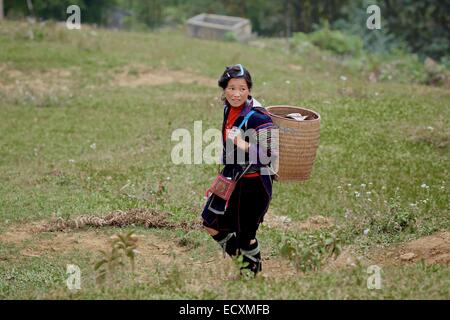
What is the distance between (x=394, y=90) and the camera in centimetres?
1523

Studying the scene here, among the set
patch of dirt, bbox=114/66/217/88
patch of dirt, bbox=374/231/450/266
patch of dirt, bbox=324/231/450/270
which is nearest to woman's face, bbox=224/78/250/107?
patch of dirt, bbox=324/231/450/270

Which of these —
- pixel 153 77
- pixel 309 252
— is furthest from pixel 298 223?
pixel 153 77

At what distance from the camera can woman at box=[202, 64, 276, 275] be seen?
604 centimetres

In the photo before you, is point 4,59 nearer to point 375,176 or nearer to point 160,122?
point 160,122

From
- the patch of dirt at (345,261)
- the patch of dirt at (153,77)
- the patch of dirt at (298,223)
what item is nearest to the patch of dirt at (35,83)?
the patch of dirt at (153,77)

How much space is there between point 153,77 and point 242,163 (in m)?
11.6

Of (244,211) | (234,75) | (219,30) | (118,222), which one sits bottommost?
(219,30)

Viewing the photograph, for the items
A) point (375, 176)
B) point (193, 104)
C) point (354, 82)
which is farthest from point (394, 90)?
point (375, 176)

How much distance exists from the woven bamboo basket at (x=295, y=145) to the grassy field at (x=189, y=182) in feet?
2.78

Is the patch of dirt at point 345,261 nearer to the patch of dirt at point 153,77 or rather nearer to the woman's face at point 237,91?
the woman's face at point 237,91

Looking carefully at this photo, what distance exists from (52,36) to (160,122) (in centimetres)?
778

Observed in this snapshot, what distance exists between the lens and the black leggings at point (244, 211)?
6160 mm

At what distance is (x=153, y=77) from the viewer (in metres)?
17.4

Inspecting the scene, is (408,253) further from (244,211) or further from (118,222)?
(118,222)
